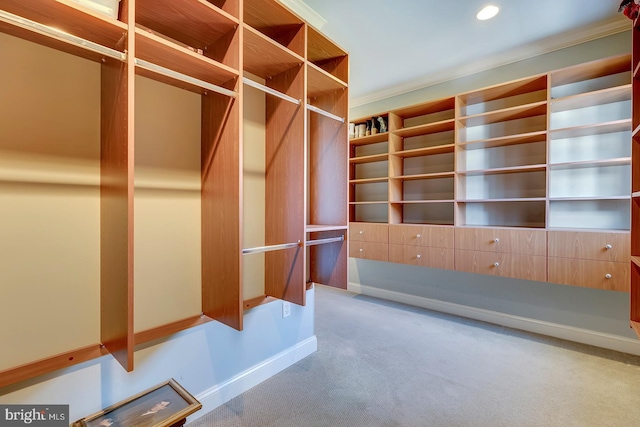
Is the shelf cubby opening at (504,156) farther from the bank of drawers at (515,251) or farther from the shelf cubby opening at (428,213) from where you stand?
the bank of drawers at (515,251)

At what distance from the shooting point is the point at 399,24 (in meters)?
2.48

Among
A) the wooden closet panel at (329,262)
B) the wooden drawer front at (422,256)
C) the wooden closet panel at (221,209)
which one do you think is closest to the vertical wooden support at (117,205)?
the wooden closet panel at (221,209)

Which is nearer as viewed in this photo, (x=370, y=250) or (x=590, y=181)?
(x=590, y=181)

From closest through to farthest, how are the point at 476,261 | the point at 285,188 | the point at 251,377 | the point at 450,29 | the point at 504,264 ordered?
the point at 285,188, the point at 251,377, the point at 450,29, the point at 504,264, the point at 476,261

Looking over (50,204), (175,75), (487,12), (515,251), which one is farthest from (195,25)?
(515,251)

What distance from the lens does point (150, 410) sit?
1.34 m

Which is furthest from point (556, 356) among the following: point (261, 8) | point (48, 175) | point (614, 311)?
point (48, 175)

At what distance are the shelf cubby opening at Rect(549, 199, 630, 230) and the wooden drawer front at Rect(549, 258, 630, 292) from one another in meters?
0.44

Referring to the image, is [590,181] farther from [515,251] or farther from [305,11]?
[305,11]

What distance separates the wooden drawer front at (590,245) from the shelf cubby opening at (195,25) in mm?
2800

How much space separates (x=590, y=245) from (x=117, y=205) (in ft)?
10.5

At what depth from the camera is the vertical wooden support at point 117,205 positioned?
1117 millimetres

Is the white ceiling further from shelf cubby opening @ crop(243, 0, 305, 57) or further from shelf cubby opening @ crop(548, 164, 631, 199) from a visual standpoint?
shelf cubby opening @ crop(548, 164, 631, 199)

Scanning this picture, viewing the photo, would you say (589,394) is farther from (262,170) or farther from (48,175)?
(48,175)
